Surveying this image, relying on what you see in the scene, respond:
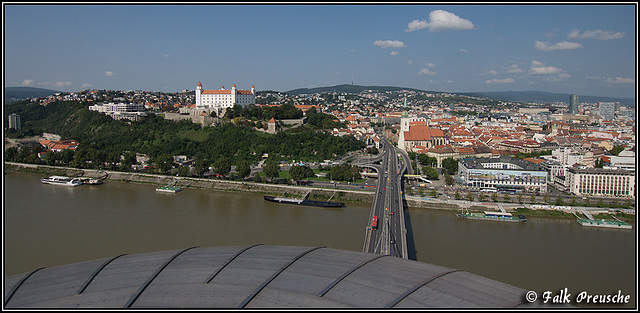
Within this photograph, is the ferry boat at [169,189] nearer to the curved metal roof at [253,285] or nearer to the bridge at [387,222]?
the bridge at [387,222]

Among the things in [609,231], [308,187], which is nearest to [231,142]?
[308,187]


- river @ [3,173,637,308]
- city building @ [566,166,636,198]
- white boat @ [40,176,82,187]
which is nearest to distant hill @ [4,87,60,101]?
white boat @ [40,176,82,187]

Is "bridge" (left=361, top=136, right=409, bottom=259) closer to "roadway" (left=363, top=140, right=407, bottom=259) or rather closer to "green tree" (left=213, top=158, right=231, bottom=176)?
"roadway" (left=363, top=140, right=407, bottom=259)

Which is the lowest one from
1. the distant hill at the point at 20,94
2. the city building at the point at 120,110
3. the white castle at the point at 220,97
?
the city building at the point at 120,110

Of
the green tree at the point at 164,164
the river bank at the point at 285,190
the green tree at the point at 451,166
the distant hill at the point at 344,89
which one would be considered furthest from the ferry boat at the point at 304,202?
the distant hill at the point at 344,89

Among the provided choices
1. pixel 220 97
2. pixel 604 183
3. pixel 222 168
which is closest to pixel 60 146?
pixel 222 168

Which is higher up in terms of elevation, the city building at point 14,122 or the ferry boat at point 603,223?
the city building at point 14,122
